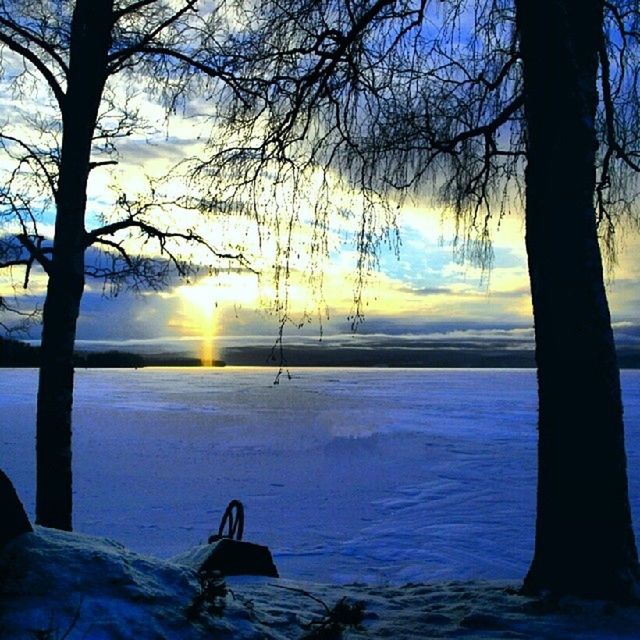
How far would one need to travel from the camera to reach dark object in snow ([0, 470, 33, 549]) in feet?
10.6

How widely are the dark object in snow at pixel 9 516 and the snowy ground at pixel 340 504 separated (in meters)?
0.16

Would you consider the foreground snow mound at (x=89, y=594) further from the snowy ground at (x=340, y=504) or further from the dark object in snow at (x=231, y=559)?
the dark object in snow at (x=231, y=559)

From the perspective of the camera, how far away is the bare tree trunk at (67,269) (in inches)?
266

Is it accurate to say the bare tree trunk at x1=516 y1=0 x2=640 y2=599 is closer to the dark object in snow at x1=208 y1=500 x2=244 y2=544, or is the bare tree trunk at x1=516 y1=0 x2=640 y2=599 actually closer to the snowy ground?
the snowy ground

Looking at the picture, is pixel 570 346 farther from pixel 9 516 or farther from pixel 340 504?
pixel 340 504

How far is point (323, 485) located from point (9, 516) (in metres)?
11.1

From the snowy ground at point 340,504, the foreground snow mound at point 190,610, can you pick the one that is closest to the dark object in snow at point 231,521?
the snowy ground at point 340,504

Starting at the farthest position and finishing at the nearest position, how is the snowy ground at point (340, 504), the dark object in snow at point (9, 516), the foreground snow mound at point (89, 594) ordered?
the snowy ground at point (340, 504) < the dark object in snow at point (9, 516) < the foreground snow mound at point (89, 594)

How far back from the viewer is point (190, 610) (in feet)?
10.3

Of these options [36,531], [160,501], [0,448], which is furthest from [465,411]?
[36,531]

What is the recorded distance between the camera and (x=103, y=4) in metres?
6.81

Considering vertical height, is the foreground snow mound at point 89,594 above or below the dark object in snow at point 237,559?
above

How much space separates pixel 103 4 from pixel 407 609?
224 inches

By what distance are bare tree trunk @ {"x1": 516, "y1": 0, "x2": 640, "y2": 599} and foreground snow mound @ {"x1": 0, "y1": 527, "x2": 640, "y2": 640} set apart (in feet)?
1.05
